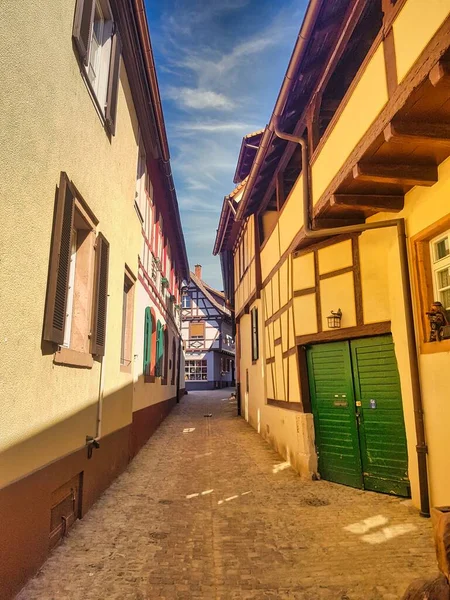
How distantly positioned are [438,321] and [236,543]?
313 centimetres

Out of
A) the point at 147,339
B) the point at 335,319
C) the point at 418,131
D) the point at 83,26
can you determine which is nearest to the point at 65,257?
the point at 83,26

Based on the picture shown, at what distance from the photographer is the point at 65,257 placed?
12.3ft

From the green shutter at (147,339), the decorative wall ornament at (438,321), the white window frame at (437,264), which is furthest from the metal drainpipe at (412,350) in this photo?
the green shutter at (147,339)

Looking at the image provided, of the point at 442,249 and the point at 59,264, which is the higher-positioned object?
Result: the point at 442,249

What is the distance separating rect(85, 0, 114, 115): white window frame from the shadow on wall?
3.88 meters

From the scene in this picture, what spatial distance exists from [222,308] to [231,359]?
21.5 feet

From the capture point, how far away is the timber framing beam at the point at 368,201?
16.4 feet

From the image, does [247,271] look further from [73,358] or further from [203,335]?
[203,335]

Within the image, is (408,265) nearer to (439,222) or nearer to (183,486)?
(439,222)

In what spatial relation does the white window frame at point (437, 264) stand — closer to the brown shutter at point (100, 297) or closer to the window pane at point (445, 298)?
the window pane at point (445, 298)

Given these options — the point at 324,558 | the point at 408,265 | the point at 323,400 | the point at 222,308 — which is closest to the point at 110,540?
the point at 324,558

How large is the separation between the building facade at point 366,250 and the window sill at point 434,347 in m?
0.02

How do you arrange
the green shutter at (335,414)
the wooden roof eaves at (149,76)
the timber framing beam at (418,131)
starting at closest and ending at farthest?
the timber framing beam at (418,131)
the wooden roof eaves at (149,76)
the green shutter at (335,414)

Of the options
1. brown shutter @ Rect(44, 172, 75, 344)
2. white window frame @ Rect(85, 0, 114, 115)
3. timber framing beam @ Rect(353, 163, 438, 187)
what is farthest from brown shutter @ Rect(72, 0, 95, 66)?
timber framing beam @ Rect(353, 163, 438, 187)
